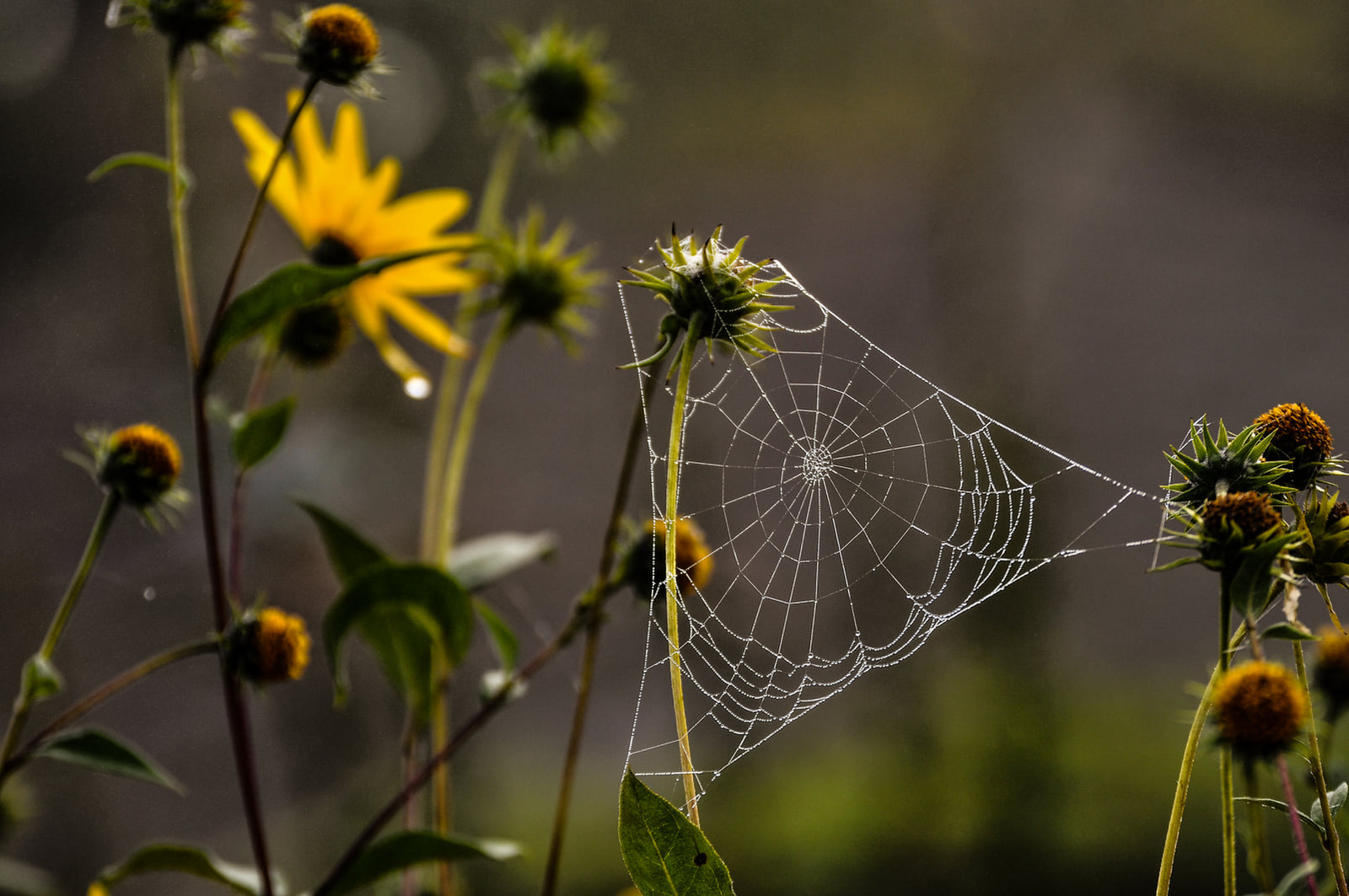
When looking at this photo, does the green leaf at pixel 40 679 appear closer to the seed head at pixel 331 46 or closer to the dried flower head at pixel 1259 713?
the seed head at pixel 331 46

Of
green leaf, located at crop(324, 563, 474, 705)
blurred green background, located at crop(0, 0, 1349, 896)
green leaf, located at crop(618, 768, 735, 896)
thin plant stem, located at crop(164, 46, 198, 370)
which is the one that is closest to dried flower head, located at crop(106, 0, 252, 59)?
thin plant stem, located at crop(164, 46, 198, 370)

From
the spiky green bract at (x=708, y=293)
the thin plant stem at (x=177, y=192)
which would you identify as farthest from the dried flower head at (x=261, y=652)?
the spiky green bract at (x=708, y=293)

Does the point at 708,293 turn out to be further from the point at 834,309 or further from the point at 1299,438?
the point at 834,309

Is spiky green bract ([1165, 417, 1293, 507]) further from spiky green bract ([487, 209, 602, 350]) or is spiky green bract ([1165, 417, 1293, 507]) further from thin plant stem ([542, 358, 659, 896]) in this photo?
spiky green bract ([487, 209, 602, 350])

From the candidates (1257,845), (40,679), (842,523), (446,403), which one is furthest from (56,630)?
(842,523)

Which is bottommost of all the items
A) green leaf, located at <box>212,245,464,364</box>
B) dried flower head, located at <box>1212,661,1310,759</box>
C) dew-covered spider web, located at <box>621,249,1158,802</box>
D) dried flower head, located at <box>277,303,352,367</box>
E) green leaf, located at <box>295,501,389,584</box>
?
dried flower head, located at <box>1212,661,1310,759</box>

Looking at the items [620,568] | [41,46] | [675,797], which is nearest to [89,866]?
[675,797]
